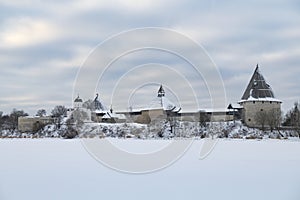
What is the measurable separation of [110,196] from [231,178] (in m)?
3.17

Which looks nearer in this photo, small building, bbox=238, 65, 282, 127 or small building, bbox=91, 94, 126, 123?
small building, bbox=238, 65, 282, 127

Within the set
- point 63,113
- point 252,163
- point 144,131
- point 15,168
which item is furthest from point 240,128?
point 15,168

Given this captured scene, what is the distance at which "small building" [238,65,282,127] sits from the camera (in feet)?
175

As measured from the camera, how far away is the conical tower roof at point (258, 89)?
5621 centimetres

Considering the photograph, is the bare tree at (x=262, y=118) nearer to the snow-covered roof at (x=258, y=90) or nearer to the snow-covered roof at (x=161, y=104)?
the snow-covered roof at (x=258, y=90)

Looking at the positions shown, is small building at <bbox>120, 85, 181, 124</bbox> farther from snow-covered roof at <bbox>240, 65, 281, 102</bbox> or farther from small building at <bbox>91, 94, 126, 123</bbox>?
snow-covered roof at <bbox>240, 65, 281, 102</bbox>

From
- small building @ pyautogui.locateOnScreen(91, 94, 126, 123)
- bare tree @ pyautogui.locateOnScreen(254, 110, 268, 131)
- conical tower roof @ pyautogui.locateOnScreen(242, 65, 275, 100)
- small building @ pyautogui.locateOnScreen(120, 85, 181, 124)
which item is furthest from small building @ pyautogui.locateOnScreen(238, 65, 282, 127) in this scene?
small building @ pyautogui.locateOnScreen(91, 94, 126, 123)

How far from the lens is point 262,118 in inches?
1893

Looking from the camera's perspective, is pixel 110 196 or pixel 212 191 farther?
pixel 212 191

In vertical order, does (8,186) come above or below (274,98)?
below

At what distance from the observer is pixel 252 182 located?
27.6ft

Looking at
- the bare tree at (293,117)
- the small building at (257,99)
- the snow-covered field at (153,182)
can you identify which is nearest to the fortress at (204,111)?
the small building at (257,99)

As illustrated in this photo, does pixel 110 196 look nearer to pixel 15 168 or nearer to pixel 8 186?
pixel 8 186

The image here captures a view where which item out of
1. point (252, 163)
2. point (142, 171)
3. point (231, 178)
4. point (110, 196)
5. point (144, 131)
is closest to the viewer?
point (110, 196)
